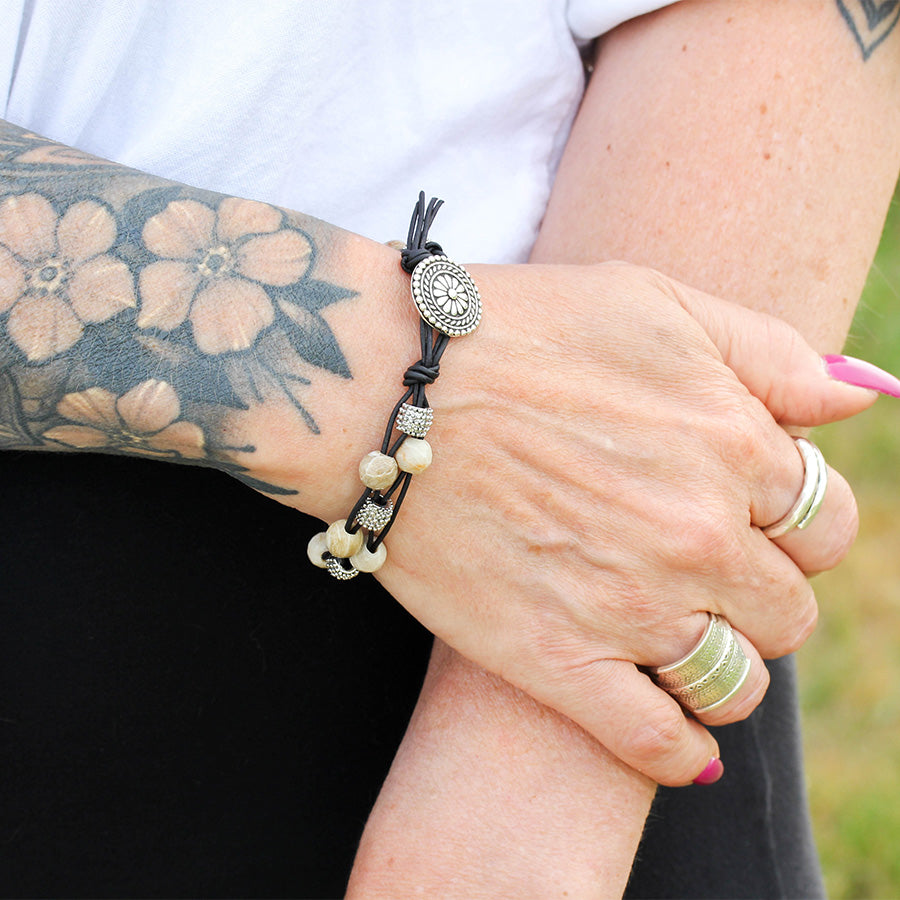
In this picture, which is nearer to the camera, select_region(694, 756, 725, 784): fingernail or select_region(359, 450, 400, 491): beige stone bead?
select_region(359, 450, 400, 491): beige stone bead

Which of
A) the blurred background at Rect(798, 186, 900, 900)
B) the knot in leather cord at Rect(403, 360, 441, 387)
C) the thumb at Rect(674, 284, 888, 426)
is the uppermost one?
the thumb at Rect(674, 284, 888, 426)

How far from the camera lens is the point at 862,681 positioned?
2963mm

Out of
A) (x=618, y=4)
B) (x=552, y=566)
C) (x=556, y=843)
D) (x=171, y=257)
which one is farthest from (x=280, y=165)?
(x=556, y=843)

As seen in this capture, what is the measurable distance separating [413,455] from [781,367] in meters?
0.51

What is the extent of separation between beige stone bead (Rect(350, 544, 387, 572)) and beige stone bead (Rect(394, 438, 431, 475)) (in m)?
0.12

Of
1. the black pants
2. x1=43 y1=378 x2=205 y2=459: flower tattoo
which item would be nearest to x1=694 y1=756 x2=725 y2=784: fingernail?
the black pants

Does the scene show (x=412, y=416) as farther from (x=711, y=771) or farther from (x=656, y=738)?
(x=711, y=771)

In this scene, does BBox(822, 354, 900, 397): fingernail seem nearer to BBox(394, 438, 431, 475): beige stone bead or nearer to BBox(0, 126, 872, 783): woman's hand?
BBox(0, 126, 872, 783): woman's hand

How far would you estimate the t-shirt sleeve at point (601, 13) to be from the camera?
1.14m

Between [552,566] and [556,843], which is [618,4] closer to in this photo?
[552,566]

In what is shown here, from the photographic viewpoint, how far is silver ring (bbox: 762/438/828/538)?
1104 mm

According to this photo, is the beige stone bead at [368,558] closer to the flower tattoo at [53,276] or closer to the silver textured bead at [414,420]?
the silver textured bead at [414,420]

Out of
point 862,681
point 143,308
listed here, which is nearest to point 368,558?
point 143,308

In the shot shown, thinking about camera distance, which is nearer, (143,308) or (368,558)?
(143,308)
